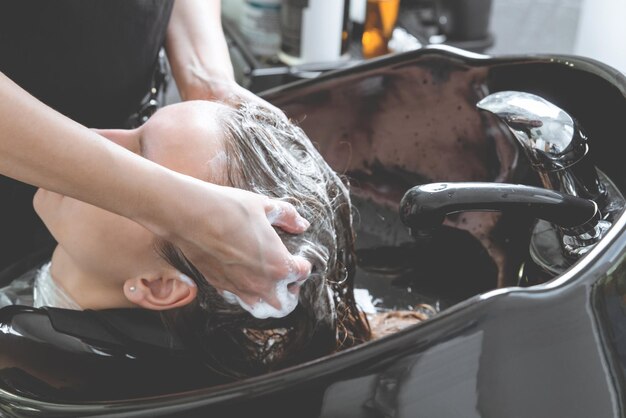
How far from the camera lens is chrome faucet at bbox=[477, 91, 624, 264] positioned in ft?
3.01

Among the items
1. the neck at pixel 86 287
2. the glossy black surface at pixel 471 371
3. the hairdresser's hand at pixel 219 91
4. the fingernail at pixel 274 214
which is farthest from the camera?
the hairdresser's hand at pixel 219 91

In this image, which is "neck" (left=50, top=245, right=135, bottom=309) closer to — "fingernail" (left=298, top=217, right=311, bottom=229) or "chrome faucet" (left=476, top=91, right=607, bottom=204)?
"fingernail" (left=298, top=217, right=311, bottom=229)

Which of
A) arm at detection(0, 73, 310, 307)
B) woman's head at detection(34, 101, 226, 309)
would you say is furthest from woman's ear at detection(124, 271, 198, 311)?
arm at detection(0, 73, 310, 307)

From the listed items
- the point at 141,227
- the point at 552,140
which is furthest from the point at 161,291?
the point at 552,140

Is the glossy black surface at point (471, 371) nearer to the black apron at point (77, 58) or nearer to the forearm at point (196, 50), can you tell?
the black apron at point (77, 58)

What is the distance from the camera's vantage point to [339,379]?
717mm

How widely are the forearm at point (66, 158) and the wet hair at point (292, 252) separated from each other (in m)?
0.14

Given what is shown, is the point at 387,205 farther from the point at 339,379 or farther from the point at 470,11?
the point at 470,11

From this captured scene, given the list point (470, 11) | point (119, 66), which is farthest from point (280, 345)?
point (470, 11)

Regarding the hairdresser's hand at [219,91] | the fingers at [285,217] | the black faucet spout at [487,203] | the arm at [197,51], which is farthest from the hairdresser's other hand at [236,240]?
the arm at [197,51]

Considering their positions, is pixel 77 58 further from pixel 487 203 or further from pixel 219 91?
pixel 487 203

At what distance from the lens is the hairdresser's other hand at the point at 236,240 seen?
2.66 ft

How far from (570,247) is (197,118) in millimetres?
443

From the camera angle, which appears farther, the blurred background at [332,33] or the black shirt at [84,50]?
the blurred background at [332,33]
